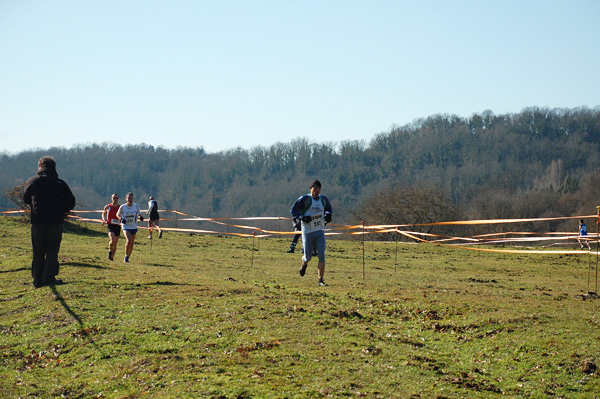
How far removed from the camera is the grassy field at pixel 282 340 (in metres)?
7.01

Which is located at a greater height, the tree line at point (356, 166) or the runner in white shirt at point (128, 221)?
the tree line at point (356, 166)

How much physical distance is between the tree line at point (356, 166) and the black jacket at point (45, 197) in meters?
111

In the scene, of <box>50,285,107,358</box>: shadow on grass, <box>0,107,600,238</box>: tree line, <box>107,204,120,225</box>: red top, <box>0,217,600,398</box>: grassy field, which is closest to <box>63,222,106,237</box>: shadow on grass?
<box>107,204,120,225</box>: red top

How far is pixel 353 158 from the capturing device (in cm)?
17838

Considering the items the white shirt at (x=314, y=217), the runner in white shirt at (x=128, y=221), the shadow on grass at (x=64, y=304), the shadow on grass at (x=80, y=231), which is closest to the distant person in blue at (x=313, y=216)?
the white shirt at (x=314, y=217)

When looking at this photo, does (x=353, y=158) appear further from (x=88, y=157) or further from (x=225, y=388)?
(x=225, y=388)

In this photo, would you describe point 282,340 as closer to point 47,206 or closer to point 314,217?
point 314,217

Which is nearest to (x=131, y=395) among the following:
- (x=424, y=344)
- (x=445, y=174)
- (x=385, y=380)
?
(x=385, y=380)

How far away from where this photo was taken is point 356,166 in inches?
6870

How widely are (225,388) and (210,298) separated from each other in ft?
15.1

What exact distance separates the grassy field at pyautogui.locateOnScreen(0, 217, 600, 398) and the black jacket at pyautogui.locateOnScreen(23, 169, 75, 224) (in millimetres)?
1373

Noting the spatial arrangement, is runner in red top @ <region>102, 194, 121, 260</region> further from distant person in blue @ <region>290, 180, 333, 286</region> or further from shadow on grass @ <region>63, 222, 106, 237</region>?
shadow on grass @ <region>63, 222, 106, 237</region>

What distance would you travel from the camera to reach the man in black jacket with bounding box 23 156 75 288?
38.9ft

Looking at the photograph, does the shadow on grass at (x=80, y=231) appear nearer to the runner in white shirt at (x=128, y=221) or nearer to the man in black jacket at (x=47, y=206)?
the runner in white shirt at (x=128, y=221)
